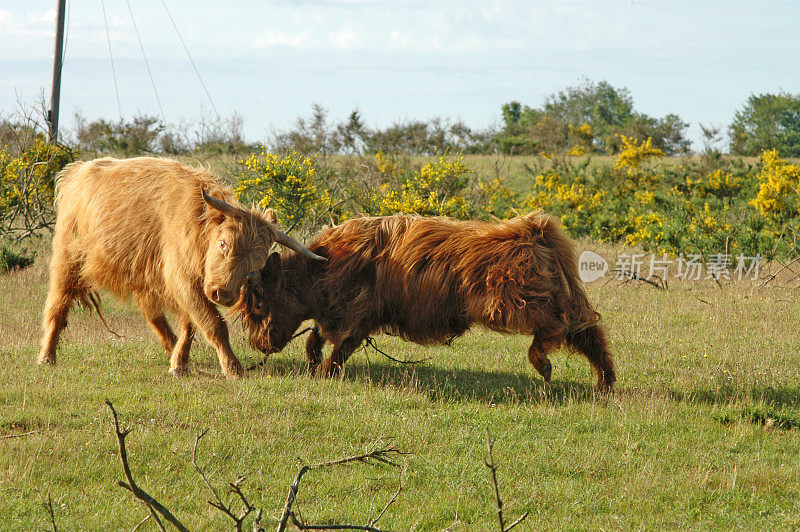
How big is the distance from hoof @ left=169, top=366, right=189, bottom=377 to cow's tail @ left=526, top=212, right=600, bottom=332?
378 centimetres

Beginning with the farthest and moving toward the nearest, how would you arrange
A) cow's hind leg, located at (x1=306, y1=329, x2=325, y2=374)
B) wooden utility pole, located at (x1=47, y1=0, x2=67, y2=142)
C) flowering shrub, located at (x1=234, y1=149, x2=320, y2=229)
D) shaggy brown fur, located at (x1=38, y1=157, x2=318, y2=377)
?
wooden utility pole, located at (x1=47, y1=0, x2=67, y2=142) → flowering shrub, located at (x1=234, y1=149, x2=320, y2=229) → cow's hind leg, located at (x1=306, y1=329, x2=325, y2=374) → shaggy brown fur, located at (x1=38, y1=157, x2=318, y2=377)

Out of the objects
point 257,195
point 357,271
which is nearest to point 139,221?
point 357,271

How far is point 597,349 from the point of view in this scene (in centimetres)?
741

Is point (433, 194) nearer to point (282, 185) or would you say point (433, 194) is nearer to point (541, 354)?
point (282, 185)

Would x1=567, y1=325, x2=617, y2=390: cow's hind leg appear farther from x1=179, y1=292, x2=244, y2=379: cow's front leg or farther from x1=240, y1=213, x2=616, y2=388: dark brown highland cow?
x1=179, y1=292, x2=244, y2=379: cow's front leg

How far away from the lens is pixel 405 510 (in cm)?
473

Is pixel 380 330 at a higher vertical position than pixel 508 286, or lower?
lower

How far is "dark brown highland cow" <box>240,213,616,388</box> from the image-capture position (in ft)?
23.0

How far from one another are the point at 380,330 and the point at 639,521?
3692mm

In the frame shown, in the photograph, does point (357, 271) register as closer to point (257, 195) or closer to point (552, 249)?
point (552, 249)

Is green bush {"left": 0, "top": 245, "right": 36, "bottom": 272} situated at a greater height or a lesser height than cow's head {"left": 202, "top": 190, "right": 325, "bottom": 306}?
lesser

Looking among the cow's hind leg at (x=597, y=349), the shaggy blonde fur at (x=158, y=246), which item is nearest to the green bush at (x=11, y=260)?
the shaggy blonde fur at (x=158, y=246)

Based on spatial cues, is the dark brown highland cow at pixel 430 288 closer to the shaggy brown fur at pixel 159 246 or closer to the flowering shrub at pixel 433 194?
the shaggy brown fur at pixel 159 246

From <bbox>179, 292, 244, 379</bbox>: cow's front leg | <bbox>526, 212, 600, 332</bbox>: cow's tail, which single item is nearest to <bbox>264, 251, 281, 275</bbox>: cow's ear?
<bbox>179, 292, 244, 379</bbox>: cow's front leg
